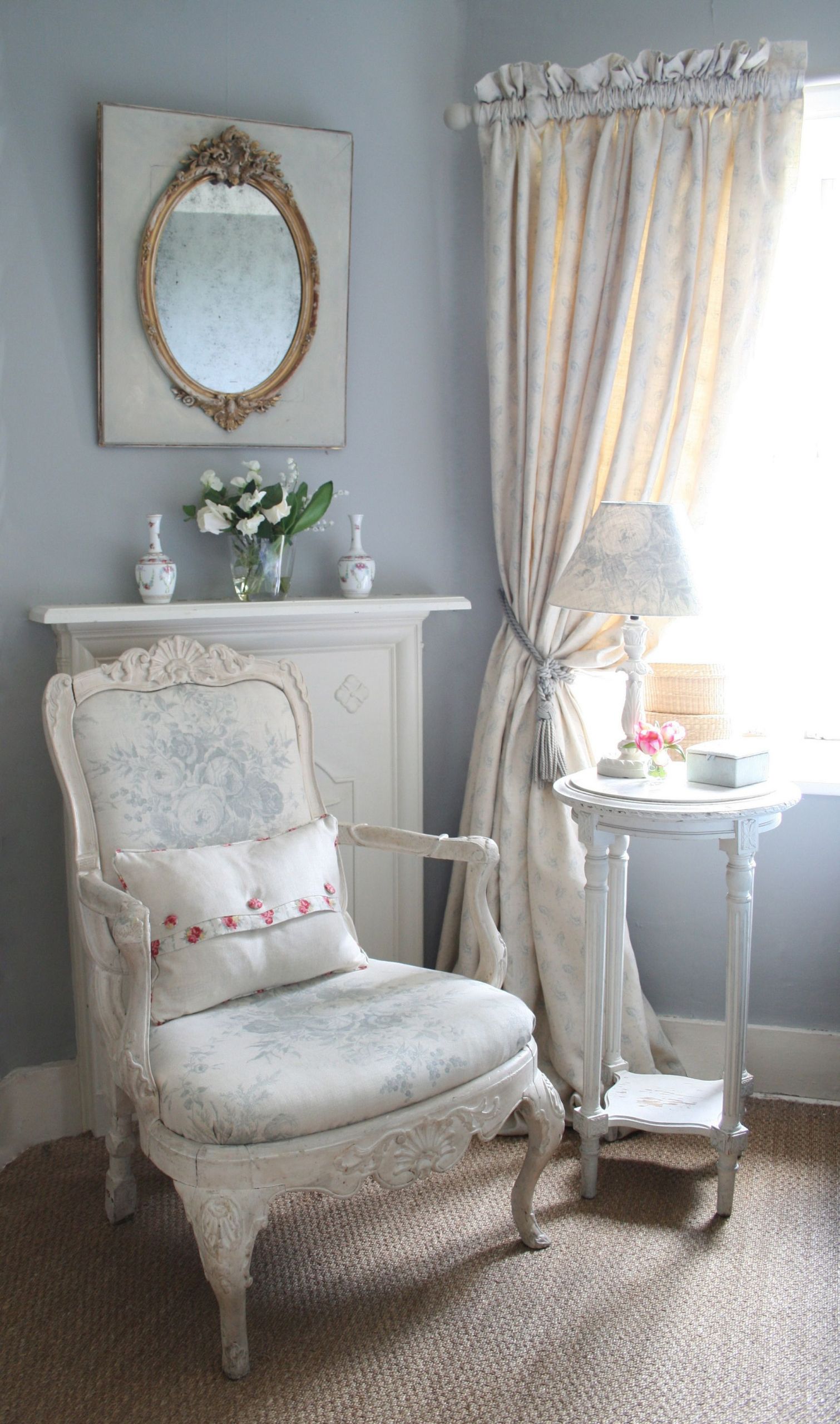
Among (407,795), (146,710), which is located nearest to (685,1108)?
(407,795)

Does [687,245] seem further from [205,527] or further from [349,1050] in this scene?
[349,1050]

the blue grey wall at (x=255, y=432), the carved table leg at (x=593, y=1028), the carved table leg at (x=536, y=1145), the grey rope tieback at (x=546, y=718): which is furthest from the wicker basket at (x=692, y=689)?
the carved table leg at (x=536, y=1145)

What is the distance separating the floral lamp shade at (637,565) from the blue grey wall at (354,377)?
26.5 inches

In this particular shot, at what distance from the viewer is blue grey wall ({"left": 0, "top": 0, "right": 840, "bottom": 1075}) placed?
2398mm

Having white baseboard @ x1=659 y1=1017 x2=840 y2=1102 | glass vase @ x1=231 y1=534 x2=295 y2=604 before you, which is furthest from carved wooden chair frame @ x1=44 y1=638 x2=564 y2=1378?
white baseboard @ x1=659 y1=1017 x2=840 y2=1102

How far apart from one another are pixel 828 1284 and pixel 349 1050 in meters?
1.04

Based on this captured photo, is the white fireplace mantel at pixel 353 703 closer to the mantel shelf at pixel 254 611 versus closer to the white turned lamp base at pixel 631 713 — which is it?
the mantel shelf at pixel 254 611

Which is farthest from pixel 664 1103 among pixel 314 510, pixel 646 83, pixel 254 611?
pixel 646 83

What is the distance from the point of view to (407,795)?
2830 millimetres

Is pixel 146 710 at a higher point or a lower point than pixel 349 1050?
higher

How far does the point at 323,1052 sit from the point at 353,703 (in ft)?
3.56

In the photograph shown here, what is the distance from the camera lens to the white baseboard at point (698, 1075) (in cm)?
258

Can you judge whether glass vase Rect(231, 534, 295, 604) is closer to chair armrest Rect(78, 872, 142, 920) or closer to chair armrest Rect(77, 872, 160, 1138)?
chair armrest Rect(78, 872, 142, 920)

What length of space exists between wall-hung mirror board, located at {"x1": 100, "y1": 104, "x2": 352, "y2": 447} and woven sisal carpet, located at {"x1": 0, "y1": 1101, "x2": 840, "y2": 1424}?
1.71 m
